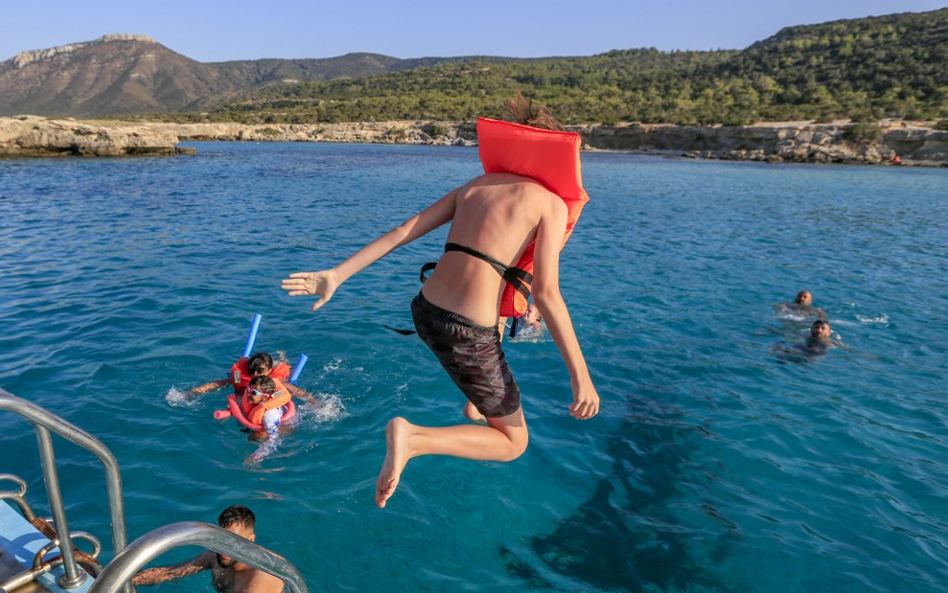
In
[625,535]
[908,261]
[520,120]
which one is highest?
[520,120]

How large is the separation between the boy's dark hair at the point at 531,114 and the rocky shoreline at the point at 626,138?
1833 inches

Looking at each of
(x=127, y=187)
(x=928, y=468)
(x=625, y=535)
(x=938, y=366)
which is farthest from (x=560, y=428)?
(x=127, y=187)

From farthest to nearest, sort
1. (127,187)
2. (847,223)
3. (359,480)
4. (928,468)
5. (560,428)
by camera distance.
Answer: (127,187), (847,223), (560,428), (928,468), (359,480)

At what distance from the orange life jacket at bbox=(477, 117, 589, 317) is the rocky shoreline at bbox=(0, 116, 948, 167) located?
4667cm

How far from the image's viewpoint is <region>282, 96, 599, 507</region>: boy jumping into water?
294cm

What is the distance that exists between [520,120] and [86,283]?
11736 millimetres

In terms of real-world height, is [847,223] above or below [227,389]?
above

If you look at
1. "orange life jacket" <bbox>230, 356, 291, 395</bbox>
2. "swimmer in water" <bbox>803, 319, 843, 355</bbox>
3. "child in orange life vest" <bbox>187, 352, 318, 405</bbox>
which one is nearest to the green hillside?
"swimmer in water" <bbox>803, 319, 843, 355</bbox>

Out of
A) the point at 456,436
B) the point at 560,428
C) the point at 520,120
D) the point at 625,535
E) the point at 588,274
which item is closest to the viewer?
the point at 456,436

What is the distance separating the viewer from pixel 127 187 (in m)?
25.6

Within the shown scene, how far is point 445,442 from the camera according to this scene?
123 inches

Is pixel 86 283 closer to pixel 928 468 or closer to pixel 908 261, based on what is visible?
pixel 928 468

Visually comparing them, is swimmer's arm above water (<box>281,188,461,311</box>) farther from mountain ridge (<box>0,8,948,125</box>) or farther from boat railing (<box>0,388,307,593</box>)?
mountain ridge (<box>0,8,948,125</box>)

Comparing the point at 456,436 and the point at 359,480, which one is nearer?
the point at 456,436
